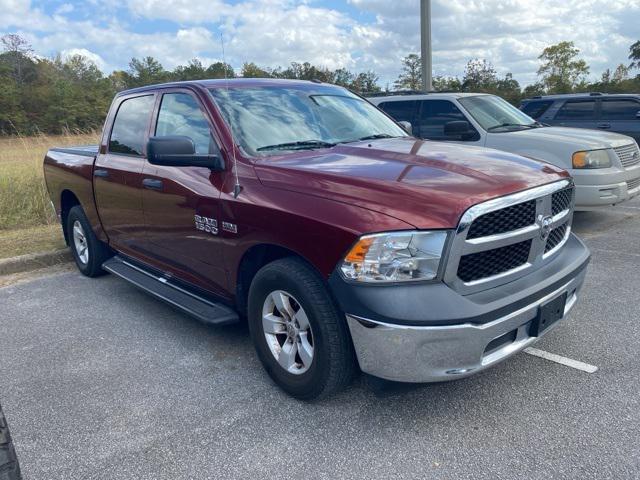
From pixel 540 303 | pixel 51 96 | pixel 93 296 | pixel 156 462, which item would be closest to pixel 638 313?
pixel 540 303

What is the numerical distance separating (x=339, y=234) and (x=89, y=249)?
3.84 metres

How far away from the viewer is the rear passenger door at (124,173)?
429 centimetres

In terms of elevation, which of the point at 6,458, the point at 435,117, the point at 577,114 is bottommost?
the point at 6,458

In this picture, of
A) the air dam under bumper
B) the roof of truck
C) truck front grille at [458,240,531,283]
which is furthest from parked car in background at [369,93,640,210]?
the air dam under bumper

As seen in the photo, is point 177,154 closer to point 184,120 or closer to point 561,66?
point 184,120

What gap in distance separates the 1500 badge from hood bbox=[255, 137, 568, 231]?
498 millimetres

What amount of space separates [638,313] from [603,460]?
2.04 meters

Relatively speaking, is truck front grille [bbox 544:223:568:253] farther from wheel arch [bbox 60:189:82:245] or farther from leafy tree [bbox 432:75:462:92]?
leafy tree [bbox 432:75:462:92]

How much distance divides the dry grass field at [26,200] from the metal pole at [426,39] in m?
7.43

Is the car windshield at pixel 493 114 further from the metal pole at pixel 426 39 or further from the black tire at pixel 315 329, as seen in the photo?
the black tire at pixel 315 329

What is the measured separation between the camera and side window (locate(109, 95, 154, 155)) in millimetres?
4355

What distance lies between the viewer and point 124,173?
14.4ft

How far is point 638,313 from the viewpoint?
4043 mm

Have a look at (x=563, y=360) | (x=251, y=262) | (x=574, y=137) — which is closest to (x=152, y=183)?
(x=251, y=262)
